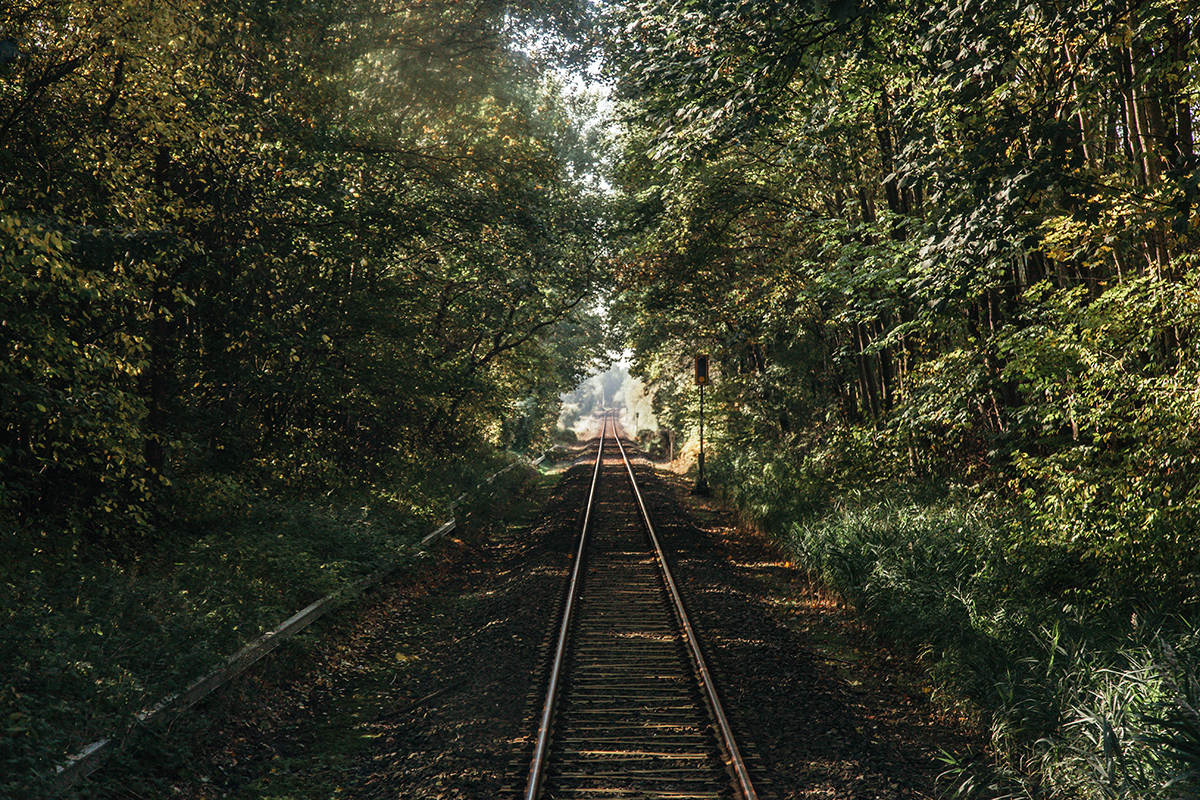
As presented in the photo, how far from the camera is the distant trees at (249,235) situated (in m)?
7.15

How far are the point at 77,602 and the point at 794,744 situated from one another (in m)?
6.06

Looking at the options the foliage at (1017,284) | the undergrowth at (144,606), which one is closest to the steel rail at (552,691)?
the undergrowth at (144,606)

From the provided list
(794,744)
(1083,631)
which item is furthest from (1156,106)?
(794,744)

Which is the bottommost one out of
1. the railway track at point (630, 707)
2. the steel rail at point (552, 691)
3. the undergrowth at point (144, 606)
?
the railway track at point (630, 707)

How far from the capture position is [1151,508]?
20.2ft

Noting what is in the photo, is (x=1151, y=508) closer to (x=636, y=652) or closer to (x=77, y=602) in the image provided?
(x=636, y=652)

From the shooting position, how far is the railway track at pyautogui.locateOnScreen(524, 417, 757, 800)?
209 inches

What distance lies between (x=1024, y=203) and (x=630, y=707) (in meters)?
5.86

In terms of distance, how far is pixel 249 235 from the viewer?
432 inches

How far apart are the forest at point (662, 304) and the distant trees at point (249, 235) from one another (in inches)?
3.0

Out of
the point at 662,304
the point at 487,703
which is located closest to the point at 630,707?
the point at 487,703

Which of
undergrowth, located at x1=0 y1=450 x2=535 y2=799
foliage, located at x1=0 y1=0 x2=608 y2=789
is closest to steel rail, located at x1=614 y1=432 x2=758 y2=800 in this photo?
undergrowth, located at x1=0 y1=450 x2=535 y2=799

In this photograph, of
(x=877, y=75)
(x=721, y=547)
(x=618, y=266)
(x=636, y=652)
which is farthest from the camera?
(x=618, y=266)

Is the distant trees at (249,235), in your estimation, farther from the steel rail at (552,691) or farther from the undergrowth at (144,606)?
the steel rail at (552,691)
